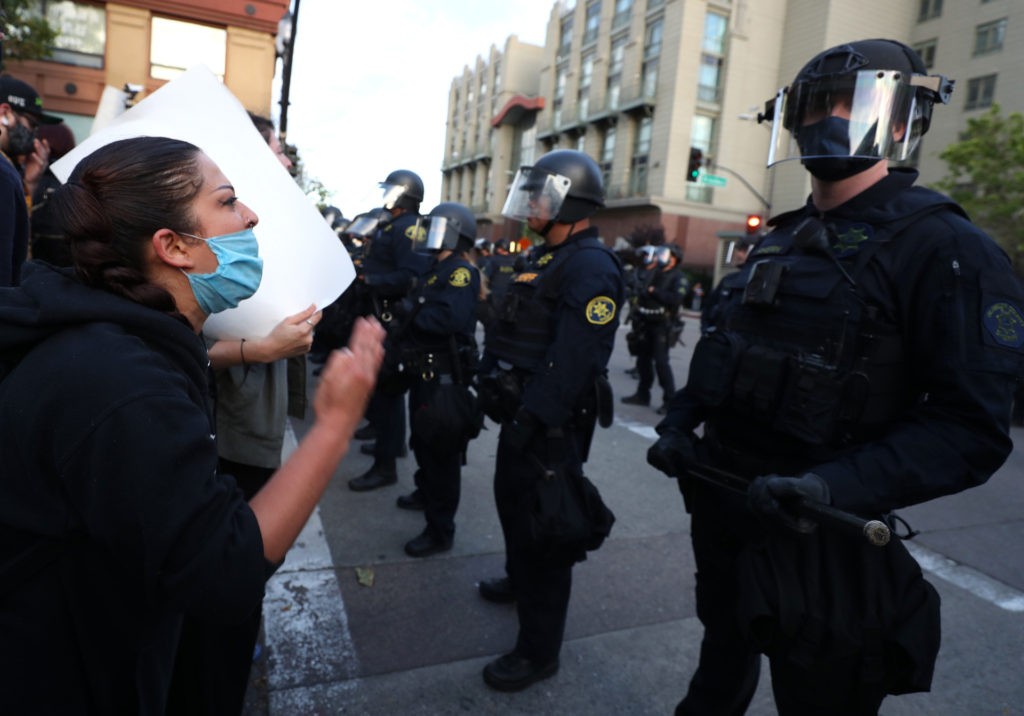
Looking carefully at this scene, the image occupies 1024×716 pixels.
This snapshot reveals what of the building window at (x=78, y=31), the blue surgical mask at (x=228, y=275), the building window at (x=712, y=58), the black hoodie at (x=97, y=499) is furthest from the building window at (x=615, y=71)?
the black hoodie at (x=97, y=499)

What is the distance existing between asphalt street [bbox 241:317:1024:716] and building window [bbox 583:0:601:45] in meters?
42.7

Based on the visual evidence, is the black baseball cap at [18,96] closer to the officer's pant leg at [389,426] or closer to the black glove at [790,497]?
the officer's pant leg at [389,426]

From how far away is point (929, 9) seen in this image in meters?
33.6

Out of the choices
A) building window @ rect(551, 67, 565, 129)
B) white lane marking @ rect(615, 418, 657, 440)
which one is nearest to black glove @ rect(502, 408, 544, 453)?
white lane marking @ rect(615, 418, 657, 440)


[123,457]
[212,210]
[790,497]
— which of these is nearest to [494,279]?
[790,497]

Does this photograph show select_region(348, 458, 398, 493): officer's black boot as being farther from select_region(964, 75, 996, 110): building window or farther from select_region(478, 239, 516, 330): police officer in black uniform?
select_region(964, 75, 996, 110): building window

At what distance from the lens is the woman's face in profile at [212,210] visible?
1304 mm

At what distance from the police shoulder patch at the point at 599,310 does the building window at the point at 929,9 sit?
3994 cm

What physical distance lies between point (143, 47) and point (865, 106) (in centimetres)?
1848

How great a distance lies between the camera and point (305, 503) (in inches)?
48.9

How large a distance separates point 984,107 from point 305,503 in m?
37.3

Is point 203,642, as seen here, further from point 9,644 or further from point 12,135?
point 12,135

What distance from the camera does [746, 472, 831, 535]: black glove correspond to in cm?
155

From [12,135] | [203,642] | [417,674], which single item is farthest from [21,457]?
[12,135]
